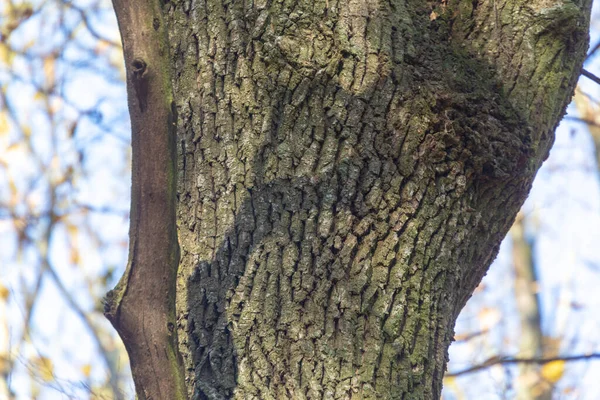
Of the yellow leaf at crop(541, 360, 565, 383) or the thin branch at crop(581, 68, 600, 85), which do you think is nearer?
the thin branch at crop(581, 68, 600, 85)

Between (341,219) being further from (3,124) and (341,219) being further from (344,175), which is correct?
(3,124)

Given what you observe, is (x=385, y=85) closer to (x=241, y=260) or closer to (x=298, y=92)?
(x=298, y=92)

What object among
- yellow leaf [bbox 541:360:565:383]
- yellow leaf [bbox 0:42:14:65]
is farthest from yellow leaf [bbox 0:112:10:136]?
yellow leaf [bbox 541:360:565:383]

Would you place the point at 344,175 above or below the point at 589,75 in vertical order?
below

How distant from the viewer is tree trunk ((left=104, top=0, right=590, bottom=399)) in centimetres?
128

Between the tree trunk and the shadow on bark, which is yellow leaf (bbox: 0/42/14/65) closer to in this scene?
the tree trunk

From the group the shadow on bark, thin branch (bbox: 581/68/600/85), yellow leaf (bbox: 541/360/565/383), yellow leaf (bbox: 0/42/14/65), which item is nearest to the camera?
the shadow on bark

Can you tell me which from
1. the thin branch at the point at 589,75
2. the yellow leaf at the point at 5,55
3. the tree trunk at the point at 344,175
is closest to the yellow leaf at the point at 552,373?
the thin branch at the point at 589,75

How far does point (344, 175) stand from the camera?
1.36 m

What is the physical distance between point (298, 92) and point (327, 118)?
0.09m

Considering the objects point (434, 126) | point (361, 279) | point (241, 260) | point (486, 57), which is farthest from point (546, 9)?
point (241, 260)

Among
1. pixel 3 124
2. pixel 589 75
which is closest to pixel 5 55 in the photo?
pixel 3 124

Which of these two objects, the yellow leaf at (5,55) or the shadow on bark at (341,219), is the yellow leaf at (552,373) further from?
the yellow leaf at (5,55)

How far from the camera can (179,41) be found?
1.58m
